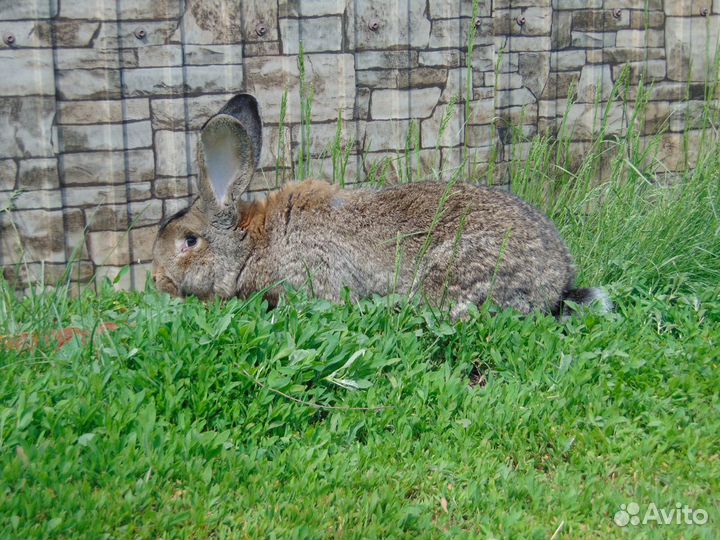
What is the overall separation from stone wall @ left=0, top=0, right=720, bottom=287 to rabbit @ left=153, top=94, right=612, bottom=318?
70 centimetres

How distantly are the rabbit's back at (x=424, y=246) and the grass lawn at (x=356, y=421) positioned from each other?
18 cm

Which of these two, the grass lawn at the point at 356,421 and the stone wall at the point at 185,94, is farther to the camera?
the stone wall at the point at 185,94

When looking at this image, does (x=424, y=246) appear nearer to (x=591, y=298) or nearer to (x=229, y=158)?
(x=591, y=298)

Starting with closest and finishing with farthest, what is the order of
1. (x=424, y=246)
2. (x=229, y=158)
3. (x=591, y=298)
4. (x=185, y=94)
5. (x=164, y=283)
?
(x=424, y=246) < (x=591, y=298) < (x=229, y=158) < (x=164, y=283) < (x=185, y=94)

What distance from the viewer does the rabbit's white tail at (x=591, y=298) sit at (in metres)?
5.32

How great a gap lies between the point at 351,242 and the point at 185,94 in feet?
7.99

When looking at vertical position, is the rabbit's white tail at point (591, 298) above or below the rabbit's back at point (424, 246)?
below

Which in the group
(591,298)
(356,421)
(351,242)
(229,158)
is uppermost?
(229,158)

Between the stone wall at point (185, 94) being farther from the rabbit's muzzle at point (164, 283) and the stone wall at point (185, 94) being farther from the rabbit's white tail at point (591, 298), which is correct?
the rabbit's white tail at point (591, 298)

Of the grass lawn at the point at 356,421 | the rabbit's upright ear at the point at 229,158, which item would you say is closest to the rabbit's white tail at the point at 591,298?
the grass lawn at the point at 356,421

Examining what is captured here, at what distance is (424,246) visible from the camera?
4949 millimetres

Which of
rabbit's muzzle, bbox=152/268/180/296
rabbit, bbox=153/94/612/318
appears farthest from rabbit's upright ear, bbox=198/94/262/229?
rabbit's muzzle, bbox=152/268/180/296

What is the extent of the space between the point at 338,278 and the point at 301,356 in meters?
1.10

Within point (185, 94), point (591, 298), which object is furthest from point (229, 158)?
point (591, 298)
